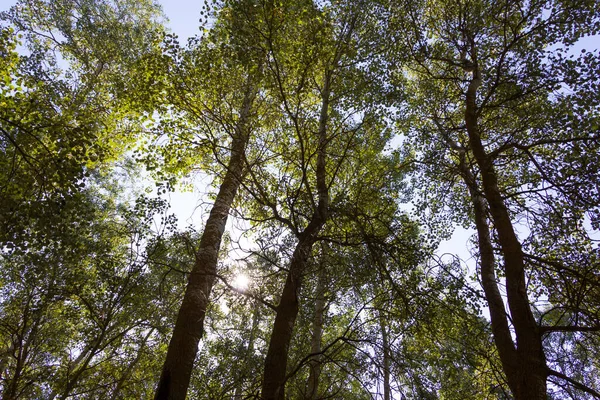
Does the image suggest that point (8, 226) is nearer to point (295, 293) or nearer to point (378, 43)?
point (295, 293)

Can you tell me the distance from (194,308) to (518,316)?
13.4 ft

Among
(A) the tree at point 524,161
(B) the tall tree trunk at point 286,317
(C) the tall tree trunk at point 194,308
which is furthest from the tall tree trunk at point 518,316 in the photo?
(C) the tall tree trunk at point 194,308

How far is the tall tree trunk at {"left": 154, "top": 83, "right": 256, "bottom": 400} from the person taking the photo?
3.96 metres

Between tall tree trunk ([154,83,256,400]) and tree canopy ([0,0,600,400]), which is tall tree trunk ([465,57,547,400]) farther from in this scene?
tall tree trunk ([154,83,256,400])

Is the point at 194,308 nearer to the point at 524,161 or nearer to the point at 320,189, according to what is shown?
the point at 320,189

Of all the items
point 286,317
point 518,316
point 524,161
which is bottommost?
point 286,317

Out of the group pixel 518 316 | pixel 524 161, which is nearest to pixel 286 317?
pixel 518 316

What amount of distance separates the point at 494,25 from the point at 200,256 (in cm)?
790

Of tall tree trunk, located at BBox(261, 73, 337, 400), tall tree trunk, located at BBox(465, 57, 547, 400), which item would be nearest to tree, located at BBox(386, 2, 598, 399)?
tall tree trunk, located at BBox(465, 57, 547, 400)

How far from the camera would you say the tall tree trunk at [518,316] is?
3428 millimetres

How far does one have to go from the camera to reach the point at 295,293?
3793 mm

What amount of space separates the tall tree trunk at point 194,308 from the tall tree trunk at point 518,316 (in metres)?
3.39

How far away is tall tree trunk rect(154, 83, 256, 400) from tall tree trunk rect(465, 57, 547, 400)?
134 inches

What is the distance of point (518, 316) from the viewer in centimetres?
386
